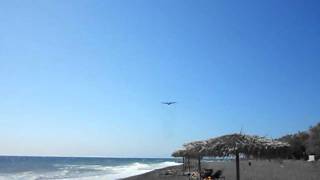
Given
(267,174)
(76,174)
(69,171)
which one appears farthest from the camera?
(69,171)

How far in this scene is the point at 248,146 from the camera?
1539 centimetres

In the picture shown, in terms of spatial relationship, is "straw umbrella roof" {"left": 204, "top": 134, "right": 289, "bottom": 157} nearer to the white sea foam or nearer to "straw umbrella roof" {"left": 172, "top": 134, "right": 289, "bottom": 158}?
"straw umbrella roof" {"left": 172, "top": 134, "right": 289, "bottom": 158}

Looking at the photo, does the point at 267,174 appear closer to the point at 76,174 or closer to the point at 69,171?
the point at 76,174

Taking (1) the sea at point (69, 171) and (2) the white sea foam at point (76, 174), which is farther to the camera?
(1) the sea at point (69, 171)

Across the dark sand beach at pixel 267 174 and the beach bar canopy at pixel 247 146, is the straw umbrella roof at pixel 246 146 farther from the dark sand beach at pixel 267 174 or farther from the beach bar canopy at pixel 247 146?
the dark sand beach at pixel 267 174

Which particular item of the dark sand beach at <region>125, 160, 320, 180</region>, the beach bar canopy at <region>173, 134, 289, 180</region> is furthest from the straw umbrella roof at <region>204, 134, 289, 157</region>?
the dark sand beach at <region>125, 160, 320, 180</region>

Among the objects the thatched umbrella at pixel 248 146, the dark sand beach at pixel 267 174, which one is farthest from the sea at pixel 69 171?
the thatched umbrella at pixel 248 146

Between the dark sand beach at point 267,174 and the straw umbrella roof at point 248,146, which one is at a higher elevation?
the straw umbrella roof at point 248,146

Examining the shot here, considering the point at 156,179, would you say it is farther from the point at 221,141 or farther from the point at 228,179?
the point at 221,141

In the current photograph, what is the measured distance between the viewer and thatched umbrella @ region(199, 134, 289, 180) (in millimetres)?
15281

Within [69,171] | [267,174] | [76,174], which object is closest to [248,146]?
[267,174]

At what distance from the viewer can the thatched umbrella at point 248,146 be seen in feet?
50.1

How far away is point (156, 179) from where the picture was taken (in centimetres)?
3697

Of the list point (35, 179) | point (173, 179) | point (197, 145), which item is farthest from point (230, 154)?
point (35, 179)
